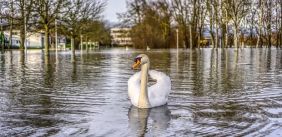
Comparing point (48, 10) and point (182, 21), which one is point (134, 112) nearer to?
point (48, 10)

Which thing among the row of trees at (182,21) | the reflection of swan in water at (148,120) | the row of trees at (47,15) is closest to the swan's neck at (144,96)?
the reflection of swan in water at (148,120)

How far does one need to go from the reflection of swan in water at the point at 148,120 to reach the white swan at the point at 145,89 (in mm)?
145

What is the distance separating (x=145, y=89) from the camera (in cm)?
973

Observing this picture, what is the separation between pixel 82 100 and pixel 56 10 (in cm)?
3384

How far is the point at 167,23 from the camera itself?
3600 inches

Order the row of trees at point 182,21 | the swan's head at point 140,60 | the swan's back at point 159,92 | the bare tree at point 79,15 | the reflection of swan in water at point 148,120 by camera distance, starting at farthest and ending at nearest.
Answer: the row of trees at point 182,21
the bare tree at point 79,15
the swan's back at point 159,92
the swan's head at point 140,60
the reflection of swan in water at point 148,120

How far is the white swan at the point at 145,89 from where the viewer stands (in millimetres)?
9844

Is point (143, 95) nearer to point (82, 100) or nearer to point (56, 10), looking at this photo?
point (82, 100)

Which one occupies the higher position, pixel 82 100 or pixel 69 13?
pixel 69 13

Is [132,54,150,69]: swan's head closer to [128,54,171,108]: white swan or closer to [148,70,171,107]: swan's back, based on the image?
[128,54,171,108]: white swan

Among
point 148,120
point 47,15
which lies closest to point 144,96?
point 148,120

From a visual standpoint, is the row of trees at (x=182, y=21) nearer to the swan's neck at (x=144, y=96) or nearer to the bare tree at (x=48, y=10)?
the bare tree at (x=48, y=10)

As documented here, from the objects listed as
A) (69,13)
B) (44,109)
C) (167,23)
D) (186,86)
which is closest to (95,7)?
(69,13)

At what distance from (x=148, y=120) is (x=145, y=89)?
1.17 m
